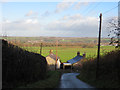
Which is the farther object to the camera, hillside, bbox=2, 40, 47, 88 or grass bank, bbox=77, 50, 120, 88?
grass bank, bbox=77, 50, 120, 88

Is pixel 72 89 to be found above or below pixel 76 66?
above

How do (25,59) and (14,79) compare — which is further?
(25,59)

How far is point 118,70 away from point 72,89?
217 inches

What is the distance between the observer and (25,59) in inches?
806

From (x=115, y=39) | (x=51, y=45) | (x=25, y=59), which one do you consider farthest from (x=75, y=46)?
(x=25, y=59)

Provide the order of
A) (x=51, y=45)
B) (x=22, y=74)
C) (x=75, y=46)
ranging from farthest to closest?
1. (x=75, y=46)
2. (x=51, y=45)
3. (x=22, y=74)

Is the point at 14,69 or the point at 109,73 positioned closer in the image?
the point at 14,69

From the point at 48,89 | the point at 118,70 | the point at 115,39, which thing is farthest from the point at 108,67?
the point at 48,89

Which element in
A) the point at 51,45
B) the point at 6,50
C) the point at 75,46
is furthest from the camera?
the point at 75,46

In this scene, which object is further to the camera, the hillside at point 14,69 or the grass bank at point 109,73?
the grass bank at point 109,73

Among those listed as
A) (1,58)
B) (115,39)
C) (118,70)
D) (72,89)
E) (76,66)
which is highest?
(115,39)

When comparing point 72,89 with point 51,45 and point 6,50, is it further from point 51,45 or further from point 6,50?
point 51,45

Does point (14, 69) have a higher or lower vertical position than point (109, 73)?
higher

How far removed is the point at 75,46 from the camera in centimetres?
11112
